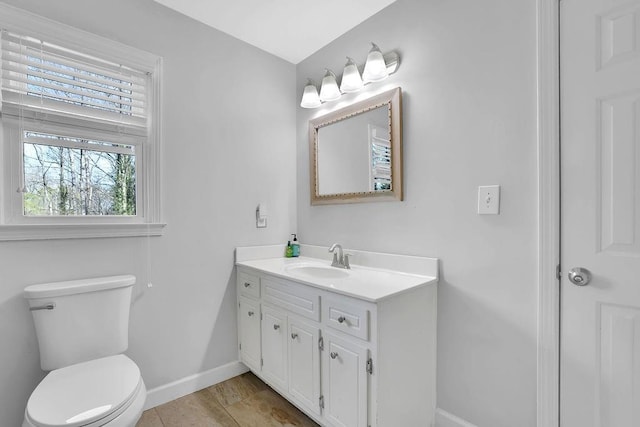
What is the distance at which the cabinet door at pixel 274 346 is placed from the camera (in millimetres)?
1705

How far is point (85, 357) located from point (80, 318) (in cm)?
19

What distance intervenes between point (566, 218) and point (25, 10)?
8.47ft

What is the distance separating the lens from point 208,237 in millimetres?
2010

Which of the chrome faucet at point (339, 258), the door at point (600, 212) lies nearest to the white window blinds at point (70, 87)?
the chrome faucet at point (339, 258)

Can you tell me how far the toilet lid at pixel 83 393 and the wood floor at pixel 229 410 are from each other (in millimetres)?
543

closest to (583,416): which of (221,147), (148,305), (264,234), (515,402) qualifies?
(515,402)

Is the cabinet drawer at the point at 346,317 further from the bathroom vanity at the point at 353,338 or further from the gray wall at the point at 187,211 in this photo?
the gray wall at the point at 187,211

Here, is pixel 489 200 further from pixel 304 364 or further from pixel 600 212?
pixel 304 364

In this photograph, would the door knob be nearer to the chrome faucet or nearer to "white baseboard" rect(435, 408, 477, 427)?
"white baseboard" rect(435, 408, 477, 427)

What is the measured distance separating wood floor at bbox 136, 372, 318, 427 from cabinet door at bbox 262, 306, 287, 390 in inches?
6.0

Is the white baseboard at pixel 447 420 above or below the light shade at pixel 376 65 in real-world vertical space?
below

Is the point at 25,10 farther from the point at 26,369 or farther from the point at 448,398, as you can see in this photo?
the point at 448,398

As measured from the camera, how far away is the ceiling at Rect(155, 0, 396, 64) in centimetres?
179

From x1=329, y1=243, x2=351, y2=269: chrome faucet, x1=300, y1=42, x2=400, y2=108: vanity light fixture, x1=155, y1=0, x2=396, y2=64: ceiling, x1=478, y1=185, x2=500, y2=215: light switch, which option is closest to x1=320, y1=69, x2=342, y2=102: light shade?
x1=300, y1=42, x2=400, y2=108: vanity light fixture
